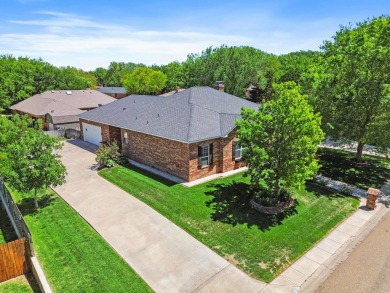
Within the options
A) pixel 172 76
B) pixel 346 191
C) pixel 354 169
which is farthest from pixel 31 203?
pixel 172 76

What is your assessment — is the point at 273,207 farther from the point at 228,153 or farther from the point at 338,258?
the point at 228,153

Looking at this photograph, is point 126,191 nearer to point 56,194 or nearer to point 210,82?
point 56,194

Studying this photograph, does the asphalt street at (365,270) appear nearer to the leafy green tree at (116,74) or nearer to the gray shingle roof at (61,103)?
the gray shingle roof at (61,103)

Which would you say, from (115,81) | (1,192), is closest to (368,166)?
(1,192)

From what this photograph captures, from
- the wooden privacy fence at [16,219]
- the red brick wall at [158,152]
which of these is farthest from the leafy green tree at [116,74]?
the wooden privacy fence at [16,219]

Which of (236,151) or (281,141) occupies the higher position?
(281,141)
